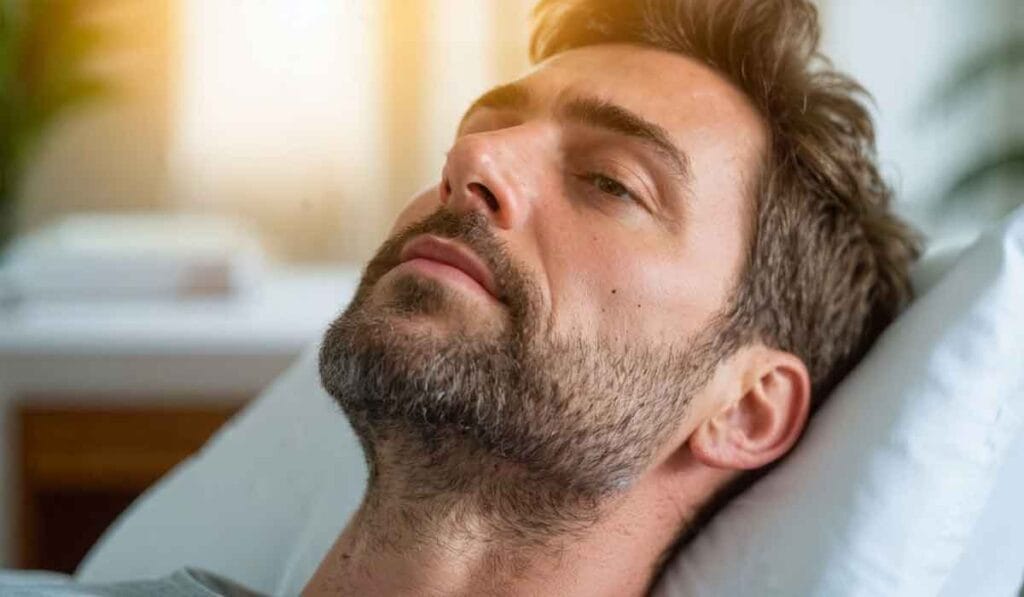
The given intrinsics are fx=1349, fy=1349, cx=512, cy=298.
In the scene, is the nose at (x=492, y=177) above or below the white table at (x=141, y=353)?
Result: above

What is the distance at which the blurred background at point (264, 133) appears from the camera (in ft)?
7.33

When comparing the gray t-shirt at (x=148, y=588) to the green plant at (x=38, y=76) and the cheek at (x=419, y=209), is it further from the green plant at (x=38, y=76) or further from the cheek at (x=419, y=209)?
the green plant at (x=38, y=76)

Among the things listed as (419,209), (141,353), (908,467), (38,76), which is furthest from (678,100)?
(38,76)

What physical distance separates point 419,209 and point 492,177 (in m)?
0.13

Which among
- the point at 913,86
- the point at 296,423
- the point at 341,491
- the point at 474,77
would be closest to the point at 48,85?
the point at 474,77

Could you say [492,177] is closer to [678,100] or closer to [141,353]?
[678,100]

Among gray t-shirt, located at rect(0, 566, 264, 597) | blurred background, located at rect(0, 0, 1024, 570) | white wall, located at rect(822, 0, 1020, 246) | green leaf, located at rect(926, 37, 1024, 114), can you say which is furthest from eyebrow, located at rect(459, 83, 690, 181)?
green leaf, located at rect(926, 37, 1024, 114)

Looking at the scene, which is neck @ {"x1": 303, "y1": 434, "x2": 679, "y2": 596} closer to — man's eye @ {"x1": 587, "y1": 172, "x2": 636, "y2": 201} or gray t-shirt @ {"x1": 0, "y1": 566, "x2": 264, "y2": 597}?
gray t-shirt @ {"x1": 0, "y1": 566, "x2": 264, "y2": 597}

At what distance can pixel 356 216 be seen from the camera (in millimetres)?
2453

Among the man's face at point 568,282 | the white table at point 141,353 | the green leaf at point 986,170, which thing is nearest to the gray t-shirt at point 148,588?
the man's face at point 568,282

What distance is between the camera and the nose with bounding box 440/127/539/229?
3.55ft

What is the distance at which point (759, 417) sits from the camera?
119cm

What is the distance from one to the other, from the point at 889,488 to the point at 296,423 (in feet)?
2.31

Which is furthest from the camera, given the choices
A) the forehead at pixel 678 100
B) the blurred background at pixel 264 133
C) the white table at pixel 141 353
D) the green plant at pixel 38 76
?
the green plant at pixel 38 76
